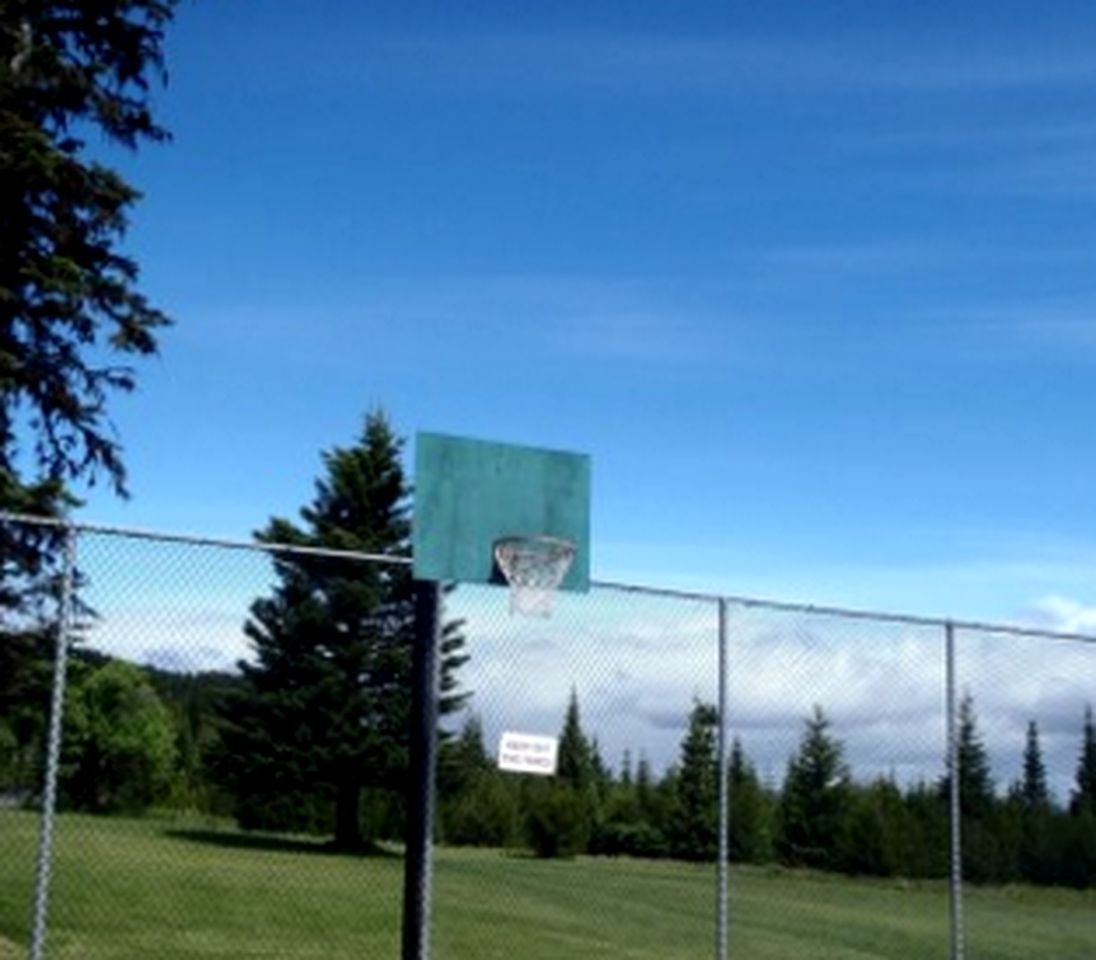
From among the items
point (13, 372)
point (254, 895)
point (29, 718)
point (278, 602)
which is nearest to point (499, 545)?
point (278, 602)

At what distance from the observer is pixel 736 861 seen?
14.3 m

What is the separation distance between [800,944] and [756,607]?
781 centimetres

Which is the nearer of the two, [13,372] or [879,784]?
[879,784]

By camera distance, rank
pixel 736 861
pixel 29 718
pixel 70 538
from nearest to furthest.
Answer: pixel 70 538, pixel 29 718, pixel 736 861

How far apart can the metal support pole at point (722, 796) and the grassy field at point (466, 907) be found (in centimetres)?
183

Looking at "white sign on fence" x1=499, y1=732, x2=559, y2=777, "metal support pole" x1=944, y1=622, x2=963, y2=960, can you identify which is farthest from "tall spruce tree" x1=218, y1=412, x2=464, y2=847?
"metal support pole" x1=944, y1=622, x2=963, y2=960

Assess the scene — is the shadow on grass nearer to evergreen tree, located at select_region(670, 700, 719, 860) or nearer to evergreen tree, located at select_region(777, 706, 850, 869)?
evergreen tree, located at select_region(670, 700, 719, 860)

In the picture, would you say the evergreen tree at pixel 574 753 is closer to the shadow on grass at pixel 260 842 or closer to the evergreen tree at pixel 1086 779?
the shadow on grass at pixel 260 842

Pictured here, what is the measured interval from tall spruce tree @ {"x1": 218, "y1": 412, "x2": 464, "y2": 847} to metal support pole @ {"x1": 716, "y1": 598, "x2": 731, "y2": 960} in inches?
68.1

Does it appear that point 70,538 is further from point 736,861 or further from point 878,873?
point 878,873

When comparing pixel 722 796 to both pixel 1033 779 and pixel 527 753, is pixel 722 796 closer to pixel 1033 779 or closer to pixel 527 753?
pixel 527 753

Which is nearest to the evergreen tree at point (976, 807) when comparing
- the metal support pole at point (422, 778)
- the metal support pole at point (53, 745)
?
the metal support pole at point (422, 778)

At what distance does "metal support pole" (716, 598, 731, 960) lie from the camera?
11531 mm

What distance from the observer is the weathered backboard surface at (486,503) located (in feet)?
35.8
